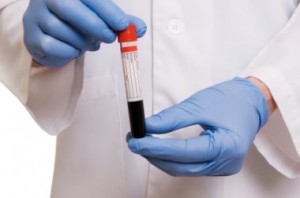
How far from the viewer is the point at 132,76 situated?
557mm

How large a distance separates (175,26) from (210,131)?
0.17 meters

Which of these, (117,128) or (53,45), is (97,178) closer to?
(117,128)

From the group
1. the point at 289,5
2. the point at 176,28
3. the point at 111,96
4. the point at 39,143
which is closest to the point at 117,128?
the point at 111,96

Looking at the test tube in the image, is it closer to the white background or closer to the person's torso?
the person's torso

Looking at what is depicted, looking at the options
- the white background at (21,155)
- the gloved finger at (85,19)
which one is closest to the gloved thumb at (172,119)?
the gloved finger at (85,19)

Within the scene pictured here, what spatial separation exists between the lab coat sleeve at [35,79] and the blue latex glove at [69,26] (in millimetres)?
63

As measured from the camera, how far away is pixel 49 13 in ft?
1.92

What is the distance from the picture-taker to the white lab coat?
0.67 meters

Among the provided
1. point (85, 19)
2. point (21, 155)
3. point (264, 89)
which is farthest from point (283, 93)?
point (21, 155)

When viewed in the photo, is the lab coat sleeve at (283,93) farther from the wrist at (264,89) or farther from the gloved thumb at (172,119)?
the gloved thumb at (172,119)

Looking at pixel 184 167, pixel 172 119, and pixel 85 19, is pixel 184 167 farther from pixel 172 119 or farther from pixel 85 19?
pixel 85 19

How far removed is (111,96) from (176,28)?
0.43 ft

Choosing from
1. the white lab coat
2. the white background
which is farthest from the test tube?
the white background

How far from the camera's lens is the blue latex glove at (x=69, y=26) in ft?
1.82
